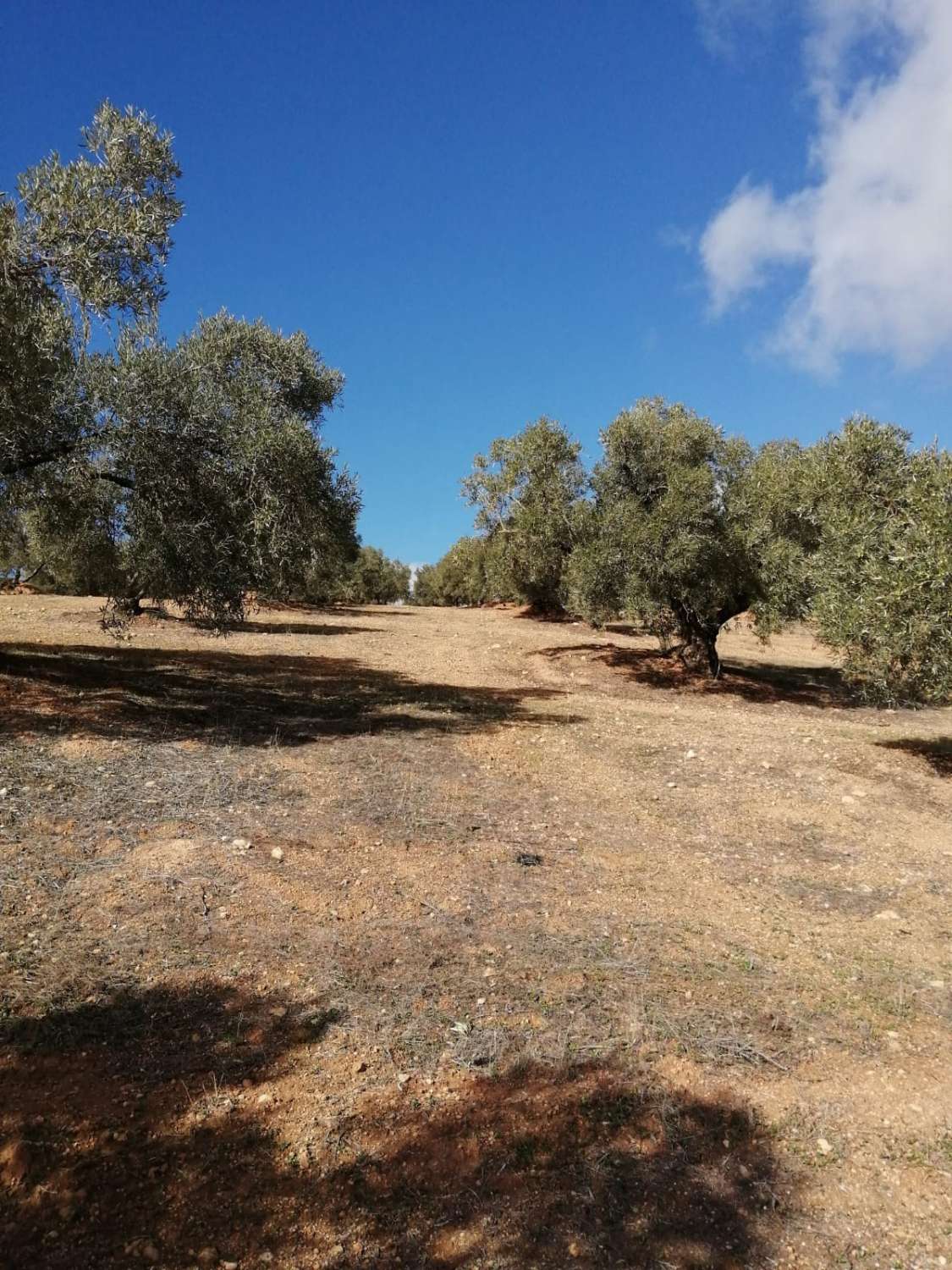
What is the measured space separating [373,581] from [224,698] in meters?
56.5

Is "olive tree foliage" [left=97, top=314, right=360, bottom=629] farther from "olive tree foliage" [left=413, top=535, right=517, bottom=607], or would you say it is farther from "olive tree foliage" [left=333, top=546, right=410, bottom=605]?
"olive tree foliage" [left=333, top=546, right=410, bottom=605]

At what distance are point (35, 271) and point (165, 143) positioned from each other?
8.78 feet

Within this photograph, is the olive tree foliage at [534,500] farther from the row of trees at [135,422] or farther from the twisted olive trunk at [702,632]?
the row of trees at [135,422]

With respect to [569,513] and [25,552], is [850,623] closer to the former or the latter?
[569,513]

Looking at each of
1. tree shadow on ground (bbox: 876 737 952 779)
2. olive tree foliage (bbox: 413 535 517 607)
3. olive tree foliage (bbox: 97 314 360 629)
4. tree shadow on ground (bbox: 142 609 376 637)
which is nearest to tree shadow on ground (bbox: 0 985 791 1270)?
olive tree foliage (bbox: 97 314 360 629)

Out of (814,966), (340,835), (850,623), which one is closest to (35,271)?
(340,835)

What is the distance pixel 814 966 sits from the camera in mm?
6102

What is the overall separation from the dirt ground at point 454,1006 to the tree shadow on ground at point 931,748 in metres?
1.11

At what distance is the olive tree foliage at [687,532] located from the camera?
58.0 ft

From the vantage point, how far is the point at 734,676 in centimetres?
2223

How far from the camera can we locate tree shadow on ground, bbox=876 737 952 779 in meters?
13.0

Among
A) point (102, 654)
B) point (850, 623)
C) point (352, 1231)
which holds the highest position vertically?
point (850, 623)

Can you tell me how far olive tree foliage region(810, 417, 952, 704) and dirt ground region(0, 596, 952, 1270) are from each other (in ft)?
7.27

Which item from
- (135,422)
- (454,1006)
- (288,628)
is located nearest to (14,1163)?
(454,1006)
